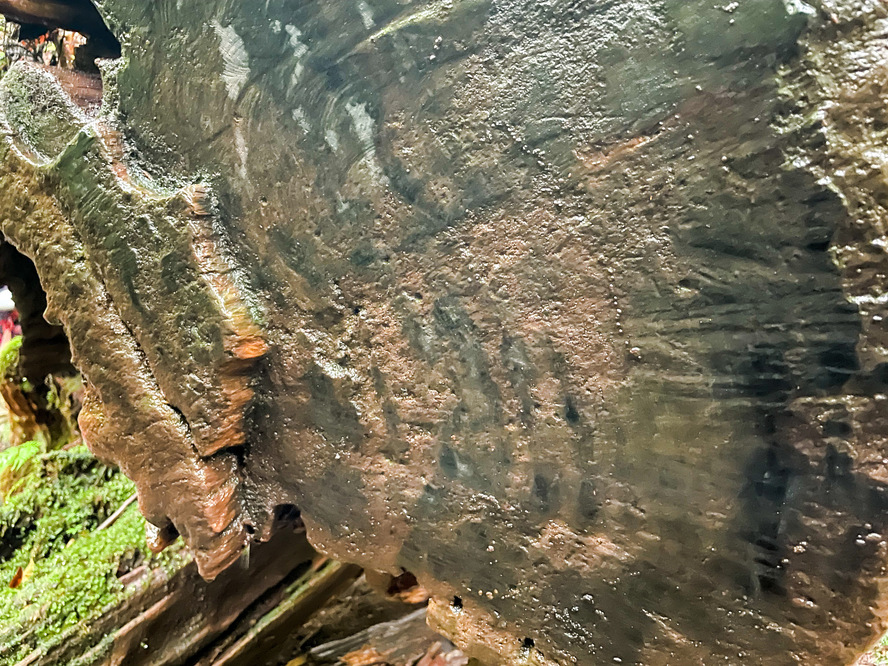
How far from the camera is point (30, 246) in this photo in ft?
6.63

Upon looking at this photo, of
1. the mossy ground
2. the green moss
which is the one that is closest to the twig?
the mossy ground

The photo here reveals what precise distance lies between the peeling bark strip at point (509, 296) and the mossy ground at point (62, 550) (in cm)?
106

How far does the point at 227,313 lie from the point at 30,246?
36.4 inches

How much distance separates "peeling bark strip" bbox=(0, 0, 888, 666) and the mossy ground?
1.06 meters

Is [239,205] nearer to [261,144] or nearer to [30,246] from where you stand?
[261,144]

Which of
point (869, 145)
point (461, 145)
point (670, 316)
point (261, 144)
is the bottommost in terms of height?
point (670, 316)

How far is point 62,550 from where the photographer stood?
2.94 m

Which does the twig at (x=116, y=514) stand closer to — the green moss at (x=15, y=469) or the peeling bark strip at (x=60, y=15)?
the green moss at (x=15, y=469)

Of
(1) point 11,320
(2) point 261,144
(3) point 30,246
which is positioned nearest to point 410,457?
(2) point 261,144

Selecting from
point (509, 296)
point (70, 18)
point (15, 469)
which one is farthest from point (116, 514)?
point (509, 296)

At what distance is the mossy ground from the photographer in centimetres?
252

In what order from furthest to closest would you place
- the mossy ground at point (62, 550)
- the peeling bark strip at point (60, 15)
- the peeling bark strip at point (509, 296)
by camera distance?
the mossy ground at point (62, 550) < the peeling bark strip at point (60, 15) < the peeling bark strip at point (509, 296)

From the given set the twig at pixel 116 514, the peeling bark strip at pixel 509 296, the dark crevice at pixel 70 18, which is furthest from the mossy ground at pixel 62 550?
the dark crevice at pixel 70 18

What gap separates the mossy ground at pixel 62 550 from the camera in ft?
8.28
